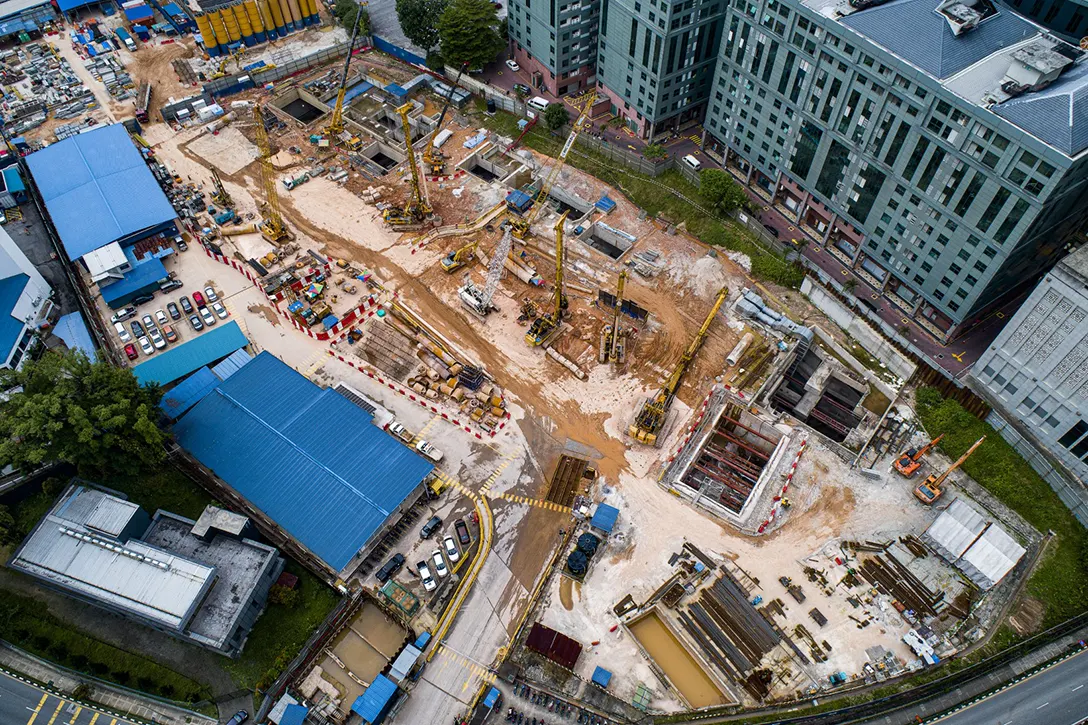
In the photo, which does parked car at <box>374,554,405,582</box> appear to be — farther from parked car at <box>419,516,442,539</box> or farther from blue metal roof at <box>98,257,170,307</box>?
blue metal roof at <box>98,257,170,307</box>

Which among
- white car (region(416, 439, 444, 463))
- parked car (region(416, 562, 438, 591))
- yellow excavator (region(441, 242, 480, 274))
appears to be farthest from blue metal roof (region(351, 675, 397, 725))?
yellow excavator (region(441, 242, 480, 274))

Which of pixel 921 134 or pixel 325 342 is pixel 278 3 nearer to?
pixel 325 342

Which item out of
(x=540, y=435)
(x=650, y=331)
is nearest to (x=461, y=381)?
(x=540, y=435)

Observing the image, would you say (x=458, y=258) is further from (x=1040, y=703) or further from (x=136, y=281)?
(x=1040, y=703)

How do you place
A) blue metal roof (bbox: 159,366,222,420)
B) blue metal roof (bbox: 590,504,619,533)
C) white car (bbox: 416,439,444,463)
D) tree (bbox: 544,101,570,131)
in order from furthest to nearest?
tree (bbox: 544,101,570,131), blue metal roof (bbox: 159,366,222,420), white car (bbox: 416,439,444,463), blue metal roof (bbox: 590,504,619,533)

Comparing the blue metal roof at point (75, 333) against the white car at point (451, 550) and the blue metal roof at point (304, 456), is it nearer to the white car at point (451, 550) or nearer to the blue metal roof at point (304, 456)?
the blue metal roof at point (304, 456)

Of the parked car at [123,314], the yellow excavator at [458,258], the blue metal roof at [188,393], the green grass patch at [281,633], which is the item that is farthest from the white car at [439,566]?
the parked car at [123,314]
